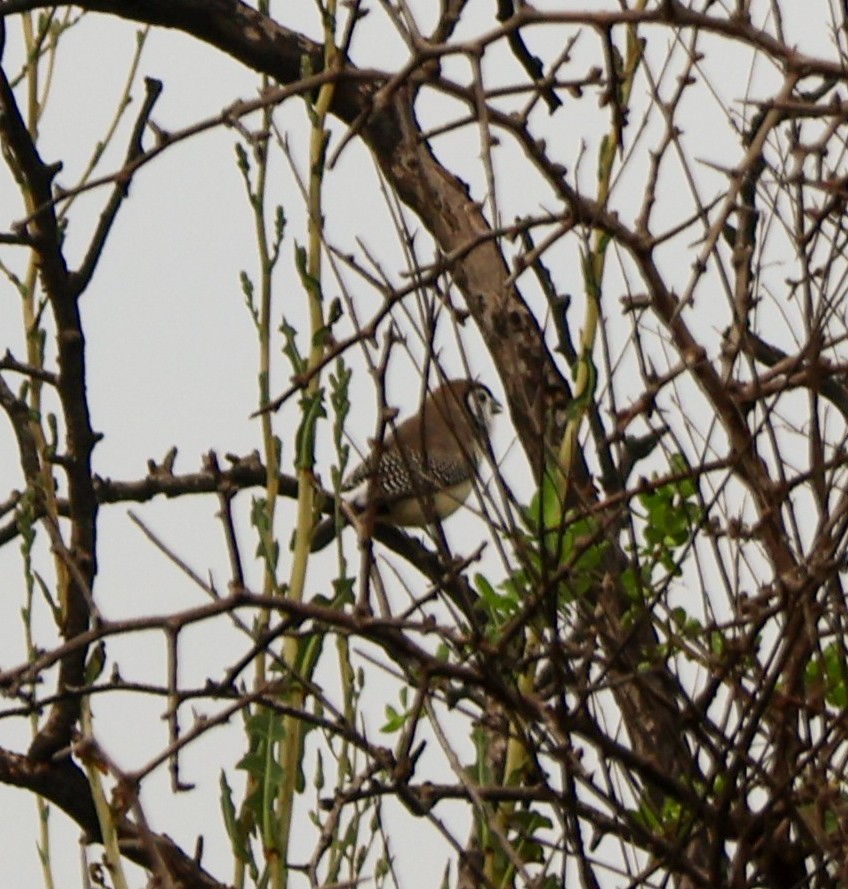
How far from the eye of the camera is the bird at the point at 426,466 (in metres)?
2.41

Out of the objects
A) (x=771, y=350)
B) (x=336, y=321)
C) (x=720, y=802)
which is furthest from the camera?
(x=771, y=350)

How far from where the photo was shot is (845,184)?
2.24 metres

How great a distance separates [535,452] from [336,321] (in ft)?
2.29

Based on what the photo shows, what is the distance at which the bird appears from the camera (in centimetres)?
241

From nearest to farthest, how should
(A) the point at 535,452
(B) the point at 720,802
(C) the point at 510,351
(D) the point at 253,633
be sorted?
(B) the point at 720,802
(D) the point at 253,633
(A) the point at 535,452
(C) the point at 510,351

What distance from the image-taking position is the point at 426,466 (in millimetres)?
2604

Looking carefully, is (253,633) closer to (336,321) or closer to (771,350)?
(336,321)

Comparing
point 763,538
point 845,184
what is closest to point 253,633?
point 763,538

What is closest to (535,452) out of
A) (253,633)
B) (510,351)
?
(510,351)

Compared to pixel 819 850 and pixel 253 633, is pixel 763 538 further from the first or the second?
pixel 253 633

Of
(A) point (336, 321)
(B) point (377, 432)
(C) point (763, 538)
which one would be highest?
(A) point (336, 321)

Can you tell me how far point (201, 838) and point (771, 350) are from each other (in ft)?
6.03

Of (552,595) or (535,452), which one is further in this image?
(535,452)

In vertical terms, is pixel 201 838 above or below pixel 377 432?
below
